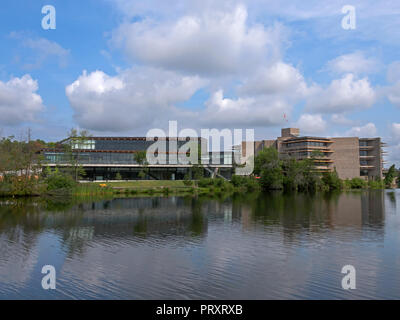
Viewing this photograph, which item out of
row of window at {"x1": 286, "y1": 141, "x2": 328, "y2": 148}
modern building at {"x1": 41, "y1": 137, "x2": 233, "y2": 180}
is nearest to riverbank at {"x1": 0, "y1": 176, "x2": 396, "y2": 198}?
modern building at {"x1": 41, "y1": 137, "x2": 233, "y2": 180}

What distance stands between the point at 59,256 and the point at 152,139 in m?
77.0

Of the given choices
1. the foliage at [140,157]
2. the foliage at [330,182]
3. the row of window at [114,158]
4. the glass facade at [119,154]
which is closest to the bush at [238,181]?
the glass facade at [119,154]

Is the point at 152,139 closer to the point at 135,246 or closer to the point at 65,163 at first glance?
the point at 65,163

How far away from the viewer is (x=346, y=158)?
120188 mm

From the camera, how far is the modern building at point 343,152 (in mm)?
118375

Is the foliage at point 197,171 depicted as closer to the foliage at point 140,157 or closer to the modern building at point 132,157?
the modern building at point 132,157

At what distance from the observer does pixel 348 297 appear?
12.3 meters

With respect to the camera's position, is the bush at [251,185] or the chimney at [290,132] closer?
the bush at [251,185]

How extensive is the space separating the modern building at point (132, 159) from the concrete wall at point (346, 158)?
45482 millimetres

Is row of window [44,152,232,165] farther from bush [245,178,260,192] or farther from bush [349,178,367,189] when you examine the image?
bush [349,178,367,189]

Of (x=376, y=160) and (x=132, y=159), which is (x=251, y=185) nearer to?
(x=132, y=159)

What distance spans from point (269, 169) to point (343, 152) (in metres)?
49.1

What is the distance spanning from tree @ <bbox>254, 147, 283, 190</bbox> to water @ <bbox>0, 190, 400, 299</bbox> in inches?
2046
